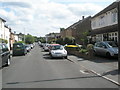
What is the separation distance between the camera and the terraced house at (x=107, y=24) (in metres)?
27.3

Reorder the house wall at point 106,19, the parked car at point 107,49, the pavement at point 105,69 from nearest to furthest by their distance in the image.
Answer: the pavement at point 105,69 → the parked car at point 107,49 → the house wall at point 106,19

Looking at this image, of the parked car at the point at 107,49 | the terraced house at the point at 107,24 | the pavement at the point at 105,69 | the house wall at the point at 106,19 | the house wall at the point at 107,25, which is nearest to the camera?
the pavement at the point at 105,69

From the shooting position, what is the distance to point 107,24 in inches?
1237

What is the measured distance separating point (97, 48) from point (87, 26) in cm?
3802

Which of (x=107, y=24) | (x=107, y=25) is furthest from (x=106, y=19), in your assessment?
(x=107, y=25)

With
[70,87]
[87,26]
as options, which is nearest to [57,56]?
[70,87]

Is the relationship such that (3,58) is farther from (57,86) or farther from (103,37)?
(103,37)

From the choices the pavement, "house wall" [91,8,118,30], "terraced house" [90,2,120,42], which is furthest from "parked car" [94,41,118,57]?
"house wall" [91,8,118,30]

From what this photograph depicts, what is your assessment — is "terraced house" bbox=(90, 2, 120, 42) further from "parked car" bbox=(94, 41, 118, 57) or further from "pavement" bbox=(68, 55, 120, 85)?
"pavement" bbox=(68, 55, 120, 85)

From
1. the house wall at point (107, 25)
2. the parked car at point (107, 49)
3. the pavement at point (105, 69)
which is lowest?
the pavement at point (105, 69)

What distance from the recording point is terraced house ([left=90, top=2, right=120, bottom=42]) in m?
27.3

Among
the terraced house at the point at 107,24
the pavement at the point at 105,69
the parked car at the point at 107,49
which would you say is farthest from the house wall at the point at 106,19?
the pavement at the point at 105,69

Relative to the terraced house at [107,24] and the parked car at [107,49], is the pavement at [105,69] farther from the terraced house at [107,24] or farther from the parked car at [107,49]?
the terraced house at [107,24]

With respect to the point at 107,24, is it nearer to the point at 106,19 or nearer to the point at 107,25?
the point at 107,25
